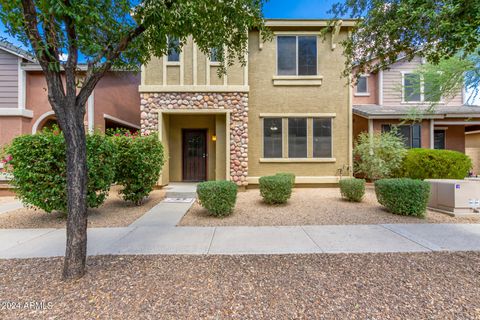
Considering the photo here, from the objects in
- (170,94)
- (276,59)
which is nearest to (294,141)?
(276,59)

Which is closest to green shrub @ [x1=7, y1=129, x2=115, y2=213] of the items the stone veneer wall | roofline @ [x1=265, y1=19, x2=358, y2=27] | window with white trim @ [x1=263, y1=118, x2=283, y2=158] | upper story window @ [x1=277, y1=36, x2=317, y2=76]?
the stone veneer wall

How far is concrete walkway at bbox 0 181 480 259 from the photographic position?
141 inches

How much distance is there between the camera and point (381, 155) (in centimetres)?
912

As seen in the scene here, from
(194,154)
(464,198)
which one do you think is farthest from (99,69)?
(464,198)

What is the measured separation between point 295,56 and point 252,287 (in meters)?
9.35

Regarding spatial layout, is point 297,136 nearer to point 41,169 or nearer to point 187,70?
point 187,70

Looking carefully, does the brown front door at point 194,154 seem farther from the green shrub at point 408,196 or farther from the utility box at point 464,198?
the utility box at point 464,198

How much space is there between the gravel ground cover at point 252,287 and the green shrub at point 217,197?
6.82 feet

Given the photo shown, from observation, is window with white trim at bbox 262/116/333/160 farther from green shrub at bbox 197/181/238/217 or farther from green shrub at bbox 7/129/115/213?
green shrub at bbox 7/129/115/213

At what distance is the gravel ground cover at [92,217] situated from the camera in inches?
196

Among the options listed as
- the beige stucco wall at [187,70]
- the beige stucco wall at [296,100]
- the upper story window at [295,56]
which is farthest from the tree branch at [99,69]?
the upper story window at [295,56]

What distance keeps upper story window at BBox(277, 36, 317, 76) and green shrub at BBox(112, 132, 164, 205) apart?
20.8 feet

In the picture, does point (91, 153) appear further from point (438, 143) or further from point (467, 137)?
point (467, 137)

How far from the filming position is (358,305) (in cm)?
228
